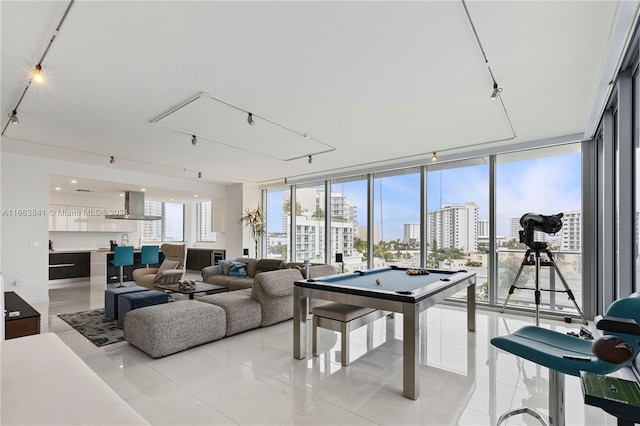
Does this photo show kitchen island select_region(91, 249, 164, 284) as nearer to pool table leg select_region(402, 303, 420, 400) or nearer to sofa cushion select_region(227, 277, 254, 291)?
sofa cushion select_region(227, 277, 254, 291)

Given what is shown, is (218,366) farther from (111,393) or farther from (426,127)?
(426,127)

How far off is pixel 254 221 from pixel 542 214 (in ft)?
20.7

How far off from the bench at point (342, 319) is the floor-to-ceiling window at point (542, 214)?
104 inches

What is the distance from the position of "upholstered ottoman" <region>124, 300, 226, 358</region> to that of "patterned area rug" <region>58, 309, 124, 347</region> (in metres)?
0.33

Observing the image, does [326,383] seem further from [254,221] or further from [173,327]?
Result: [254,221]

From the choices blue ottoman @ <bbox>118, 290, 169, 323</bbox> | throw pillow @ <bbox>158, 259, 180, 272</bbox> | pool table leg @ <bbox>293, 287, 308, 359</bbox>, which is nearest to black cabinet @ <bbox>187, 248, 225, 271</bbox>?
throw pillow @ <bbox>158, 259, 180, 272</bbox>

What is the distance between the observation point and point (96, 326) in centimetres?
427

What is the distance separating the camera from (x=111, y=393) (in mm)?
1469

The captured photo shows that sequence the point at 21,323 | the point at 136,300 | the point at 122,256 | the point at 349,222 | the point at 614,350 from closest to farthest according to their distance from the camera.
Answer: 1. the point at 614,350
2. the point at 21,323
3. the point at 136,300
4. the point at 122,256
5. the point at 349,222

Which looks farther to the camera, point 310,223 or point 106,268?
point 310,223

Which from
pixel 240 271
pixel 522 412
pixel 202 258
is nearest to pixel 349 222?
pixel 240 271

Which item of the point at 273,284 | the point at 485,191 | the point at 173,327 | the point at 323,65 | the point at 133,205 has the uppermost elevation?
the point at 323,65

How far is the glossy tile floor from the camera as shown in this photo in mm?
2256

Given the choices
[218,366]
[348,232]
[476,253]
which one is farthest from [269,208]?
[218,366]
